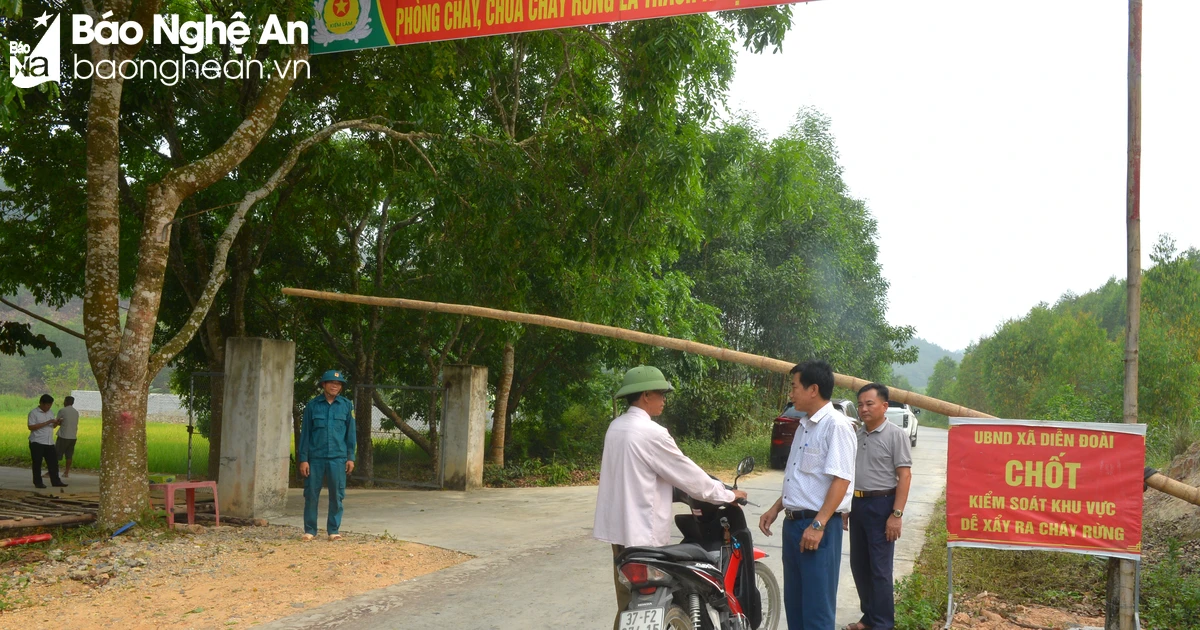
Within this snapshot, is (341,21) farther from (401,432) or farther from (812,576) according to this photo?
(401,432)

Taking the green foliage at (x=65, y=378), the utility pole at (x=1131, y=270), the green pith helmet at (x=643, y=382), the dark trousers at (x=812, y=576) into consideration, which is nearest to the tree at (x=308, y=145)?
the utility pole at (x=1131, y=270)

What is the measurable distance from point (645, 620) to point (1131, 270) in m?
3.61

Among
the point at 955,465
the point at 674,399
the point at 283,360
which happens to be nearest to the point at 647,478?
the point at 955,465

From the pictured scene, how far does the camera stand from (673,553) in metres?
4.29

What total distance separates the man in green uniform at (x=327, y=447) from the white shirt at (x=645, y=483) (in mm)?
5240

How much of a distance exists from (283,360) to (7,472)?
1293 centimetres

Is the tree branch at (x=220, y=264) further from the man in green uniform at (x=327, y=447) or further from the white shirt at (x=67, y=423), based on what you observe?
the white shirt at (x=67, y=423)

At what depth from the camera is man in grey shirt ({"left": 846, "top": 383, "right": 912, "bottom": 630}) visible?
224 inches

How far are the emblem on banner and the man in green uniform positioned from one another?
11.0 feet

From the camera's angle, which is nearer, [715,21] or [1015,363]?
[715,21]

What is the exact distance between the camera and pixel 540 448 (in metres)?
21.2

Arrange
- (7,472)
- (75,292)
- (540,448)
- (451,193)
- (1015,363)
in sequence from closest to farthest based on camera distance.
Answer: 1. (451,193)
2. (75,292)
3. (7,472)
4. (540,448)
5. (1015,363)

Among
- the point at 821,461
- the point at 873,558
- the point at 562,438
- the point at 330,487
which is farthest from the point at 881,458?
the point at 562,438

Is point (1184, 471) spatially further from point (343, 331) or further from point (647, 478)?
point (343, 331)
